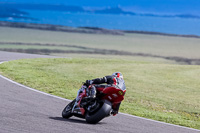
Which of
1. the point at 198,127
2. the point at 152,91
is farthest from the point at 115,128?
the point at 152,91

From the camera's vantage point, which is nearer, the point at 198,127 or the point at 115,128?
the point at 115,128

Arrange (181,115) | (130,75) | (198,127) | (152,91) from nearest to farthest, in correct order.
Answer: (198,127) < (181,115) < (152,91) < (130,75)

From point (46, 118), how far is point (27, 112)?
0.74m

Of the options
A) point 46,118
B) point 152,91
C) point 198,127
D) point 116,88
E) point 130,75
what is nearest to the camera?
point 116,88

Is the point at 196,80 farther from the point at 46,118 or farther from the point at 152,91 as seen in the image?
the point at 46,118

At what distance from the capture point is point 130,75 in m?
23.9

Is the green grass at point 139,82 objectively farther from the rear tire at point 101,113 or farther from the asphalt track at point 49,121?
the rear tire at point 101,113

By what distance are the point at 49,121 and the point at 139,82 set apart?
472 inches

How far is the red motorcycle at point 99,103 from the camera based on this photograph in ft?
32.0

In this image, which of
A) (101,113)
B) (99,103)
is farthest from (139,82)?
(101,113)

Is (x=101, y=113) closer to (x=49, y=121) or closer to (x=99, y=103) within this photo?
(x=99, y=103)

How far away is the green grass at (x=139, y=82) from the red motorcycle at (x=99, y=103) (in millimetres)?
3135

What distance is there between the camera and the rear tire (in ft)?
32.0

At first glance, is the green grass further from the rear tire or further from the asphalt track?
the rear tire
